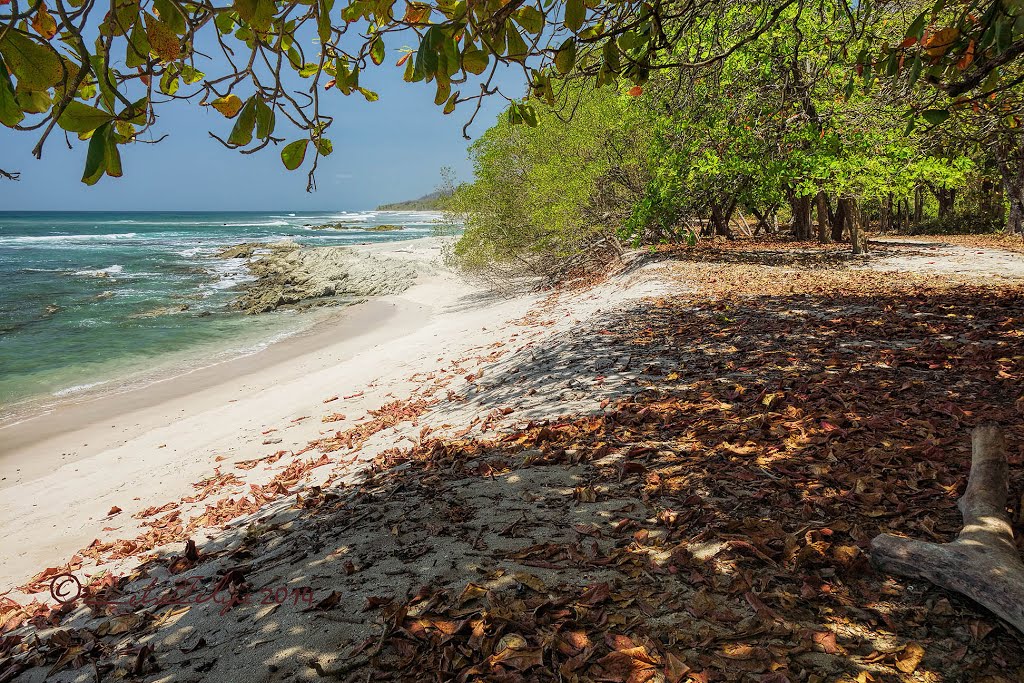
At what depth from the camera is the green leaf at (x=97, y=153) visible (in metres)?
1.15

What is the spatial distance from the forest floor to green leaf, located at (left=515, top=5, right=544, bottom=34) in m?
2.44

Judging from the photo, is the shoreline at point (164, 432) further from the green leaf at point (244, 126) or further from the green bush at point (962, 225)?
the green bush at point (962, 225)

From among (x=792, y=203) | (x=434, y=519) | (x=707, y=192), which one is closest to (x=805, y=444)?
(x=434, y=519)

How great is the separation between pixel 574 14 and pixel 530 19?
25cm

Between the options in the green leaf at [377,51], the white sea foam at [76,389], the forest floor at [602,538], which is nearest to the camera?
the forest floor at [602,538]

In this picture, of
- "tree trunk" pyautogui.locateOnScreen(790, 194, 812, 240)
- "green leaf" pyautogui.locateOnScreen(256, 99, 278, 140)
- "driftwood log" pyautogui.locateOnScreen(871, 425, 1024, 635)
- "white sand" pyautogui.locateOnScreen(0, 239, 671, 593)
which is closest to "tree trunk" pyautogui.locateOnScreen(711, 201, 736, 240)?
"tree trunk" pyautogui.locateOnScreen(790, 194, 812, 240)

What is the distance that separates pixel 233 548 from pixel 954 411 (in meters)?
5.40

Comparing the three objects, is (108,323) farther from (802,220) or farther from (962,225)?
(962,225)

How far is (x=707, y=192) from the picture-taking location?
1491 cm

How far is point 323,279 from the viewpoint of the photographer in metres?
26.3

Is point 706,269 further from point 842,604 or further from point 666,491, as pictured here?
point 842,604

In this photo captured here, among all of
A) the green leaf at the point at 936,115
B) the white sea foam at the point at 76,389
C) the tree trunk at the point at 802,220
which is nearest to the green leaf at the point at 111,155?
the green leaf at the point at 936,115

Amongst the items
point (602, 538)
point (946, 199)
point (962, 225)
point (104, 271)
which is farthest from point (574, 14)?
point (104, 271)
